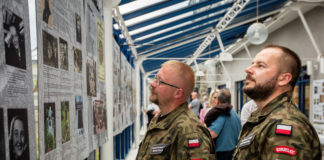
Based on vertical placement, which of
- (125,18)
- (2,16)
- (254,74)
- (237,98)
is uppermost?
(125,18)

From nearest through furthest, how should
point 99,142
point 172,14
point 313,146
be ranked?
point 313,146
point 99,142
point 172,14

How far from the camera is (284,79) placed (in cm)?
136

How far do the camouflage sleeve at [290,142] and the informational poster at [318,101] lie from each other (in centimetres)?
766

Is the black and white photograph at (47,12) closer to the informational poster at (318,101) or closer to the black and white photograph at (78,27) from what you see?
the black and white photograph at (78,27)

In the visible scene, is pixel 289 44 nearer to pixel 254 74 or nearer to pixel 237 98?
pixel 237 98

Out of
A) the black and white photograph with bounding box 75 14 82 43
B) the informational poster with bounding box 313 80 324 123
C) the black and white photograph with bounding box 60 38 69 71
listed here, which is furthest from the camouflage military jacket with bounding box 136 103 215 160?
the informational poster with bounding box 313 80 324 123

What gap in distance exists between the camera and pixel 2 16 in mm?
843

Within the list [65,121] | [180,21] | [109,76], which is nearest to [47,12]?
[65,121]

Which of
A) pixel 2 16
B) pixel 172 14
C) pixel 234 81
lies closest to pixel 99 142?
pixel 2 16

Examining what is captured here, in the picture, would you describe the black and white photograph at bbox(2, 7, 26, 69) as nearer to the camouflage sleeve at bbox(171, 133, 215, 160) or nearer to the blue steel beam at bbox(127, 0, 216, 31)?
the camouflage sleeve at bbox(171, 133, 215, 160)

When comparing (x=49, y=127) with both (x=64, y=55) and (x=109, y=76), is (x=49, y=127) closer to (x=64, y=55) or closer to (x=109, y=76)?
(x=64, y=55)

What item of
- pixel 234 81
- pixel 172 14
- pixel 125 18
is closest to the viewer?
pixel 125 18

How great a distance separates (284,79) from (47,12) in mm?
1264

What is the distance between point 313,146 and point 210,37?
7888 millimetres
